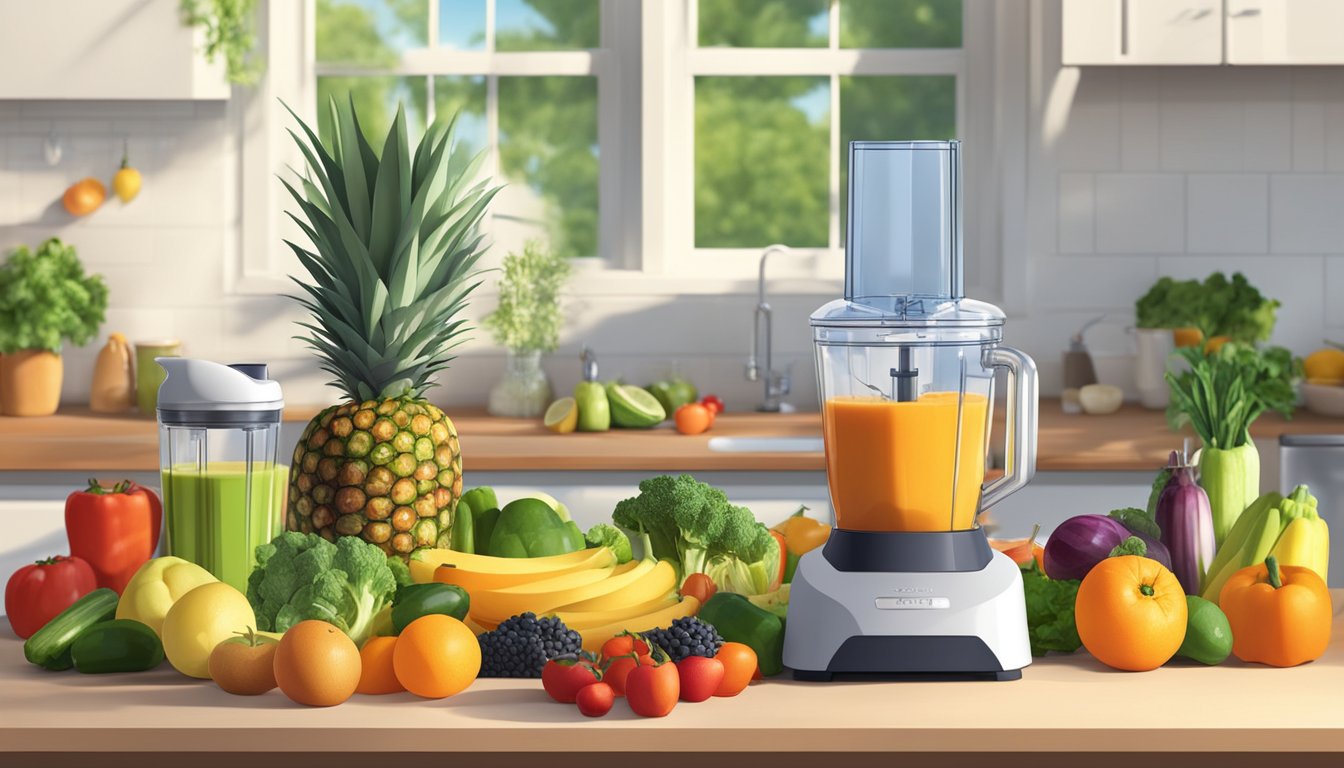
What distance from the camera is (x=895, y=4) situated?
3.83m

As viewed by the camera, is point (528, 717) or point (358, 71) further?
point (358, 71)

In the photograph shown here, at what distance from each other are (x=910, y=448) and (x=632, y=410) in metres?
1.99

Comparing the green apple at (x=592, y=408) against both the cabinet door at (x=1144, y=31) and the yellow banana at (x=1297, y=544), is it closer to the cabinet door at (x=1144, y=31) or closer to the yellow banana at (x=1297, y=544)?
the cabinet door at (x=1144, y=31)

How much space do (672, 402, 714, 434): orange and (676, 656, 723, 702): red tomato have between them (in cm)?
203

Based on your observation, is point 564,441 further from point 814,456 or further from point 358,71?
point 358,71

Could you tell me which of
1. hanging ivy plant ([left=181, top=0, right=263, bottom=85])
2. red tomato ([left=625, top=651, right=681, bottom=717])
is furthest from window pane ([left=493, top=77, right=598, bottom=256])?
red tomato ([left=625, top=651, right=681, bottom=717])

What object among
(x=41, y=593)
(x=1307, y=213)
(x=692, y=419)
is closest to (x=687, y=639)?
(x=41, y=593)

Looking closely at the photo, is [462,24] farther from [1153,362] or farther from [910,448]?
[910,448]

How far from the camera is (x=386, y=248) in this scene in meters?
1.62

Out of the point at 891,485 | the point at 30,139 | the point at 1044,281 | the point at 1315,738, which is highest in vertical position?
the point at 30,139

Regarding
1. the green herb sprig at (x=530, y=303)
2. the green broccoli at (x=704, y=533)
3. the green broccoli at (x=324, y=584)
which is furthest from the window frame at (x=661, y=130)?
the green broccoli at (x=324, y=584)

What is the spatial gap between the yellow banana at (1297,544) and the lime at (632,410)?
1991 millimetres

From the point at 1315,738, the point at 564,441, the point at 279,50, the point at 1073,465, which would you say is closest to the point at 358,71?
the point at 279,50

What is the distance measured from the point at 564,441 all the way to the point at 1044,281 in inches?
57.9
